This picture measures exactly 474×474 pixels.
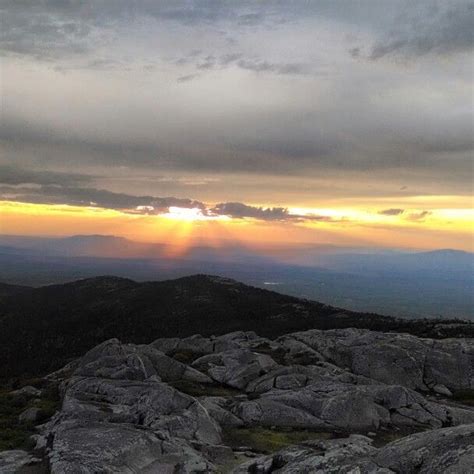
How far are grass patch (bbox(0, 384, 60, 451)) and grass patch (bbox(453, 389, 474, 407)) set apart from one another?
42942 millimetres

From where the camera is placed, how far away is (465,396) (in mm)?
51281

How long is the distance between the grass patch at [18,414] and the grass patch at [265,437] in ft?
44.1

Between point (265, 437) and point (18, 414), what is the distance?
77.7ft

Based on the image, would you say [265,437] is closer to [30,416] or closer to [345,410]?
[345,410]

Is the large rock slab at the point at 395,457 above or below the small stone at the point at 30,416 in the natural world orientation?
above

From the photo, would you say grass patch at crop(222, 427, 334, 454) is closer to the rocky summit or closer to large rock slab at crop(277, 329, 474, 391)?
the rocky summit

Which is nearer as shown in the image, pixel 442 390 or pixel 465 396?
pixel 465 396

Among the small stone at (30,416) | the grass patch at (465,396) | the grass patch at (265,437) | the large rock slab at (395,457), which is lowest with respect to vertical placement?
the grass patch at (465,396)

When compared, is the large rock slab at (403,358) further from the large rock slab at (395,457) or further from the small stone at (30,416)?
the large rock slab at (395,457)

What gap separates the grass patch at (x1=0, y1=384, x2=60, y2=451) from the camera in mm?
29087

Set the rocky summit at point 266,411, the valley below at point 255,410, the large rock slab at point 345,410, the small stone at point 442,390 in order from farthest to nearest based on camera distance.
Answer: the small stone at point 442,390, the large rock slab at point 345,410, the valley below at point 255,410, the rocky summit at point 266,411

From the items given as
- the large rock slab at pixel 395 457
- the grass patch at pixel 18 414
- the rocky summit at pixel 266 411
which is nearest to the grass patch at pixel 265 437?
the rocky summit at pixel 266 411

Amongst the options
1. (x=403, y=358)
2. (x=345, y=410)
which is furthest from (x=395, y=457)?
(x=403, y=358)

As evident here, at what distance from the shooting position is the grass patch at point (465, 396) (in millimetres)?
49312
